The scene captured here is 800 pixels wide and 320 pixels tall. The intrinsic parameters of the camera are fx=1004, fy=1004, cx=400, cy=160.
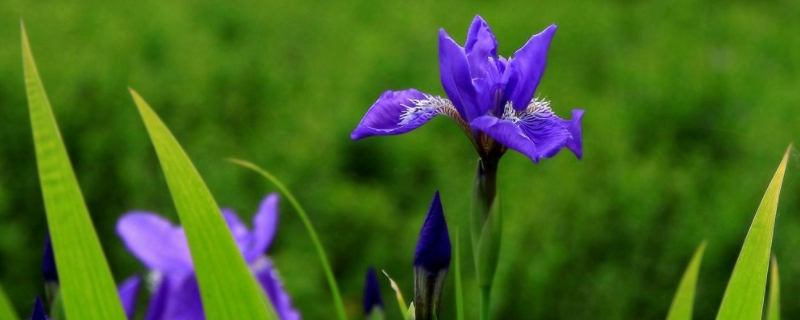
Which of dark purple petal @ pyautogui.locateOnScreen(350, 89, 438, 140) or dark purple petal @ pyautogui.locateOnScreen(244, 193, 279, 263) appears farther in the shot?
dark purple petal @ pyautogui.locateOnScreen(244, 193, 279, 263)

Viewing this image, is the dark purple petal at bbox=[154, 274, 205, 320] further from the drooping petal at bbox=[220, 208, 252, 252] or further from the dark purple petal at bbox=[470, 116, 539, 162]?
the dark purple petal at bbox=[470, 116, 539, 162]

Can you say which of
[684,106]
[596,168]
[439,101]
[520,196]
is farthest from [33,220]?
[439,101]

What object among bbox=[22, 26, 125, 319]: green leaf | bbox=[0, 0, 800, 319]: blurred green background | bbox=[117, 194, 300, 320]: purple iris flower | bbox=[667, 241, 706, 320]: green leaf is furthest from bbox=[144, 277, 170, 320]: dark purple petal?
bbox=[0, 0, 800, 319]: blurred green background

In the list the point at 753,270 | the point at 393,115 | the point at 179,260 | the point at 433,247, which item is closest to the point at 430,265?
the point at 433,247

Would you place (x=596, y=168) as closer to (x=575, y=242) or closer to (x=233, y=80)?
(x=575, y=242)

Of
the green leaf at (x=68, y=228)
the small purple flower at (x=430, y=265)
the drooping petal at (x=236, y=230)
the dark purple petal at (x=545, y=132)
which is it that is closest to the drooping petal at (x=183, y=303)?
the drooping petal at (x=236, y=230)

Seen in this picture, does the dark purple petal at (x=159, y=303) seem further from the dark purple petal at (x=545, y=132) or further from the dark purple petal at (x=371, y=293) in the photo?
the dark purple petal at (x=545, y=132)
